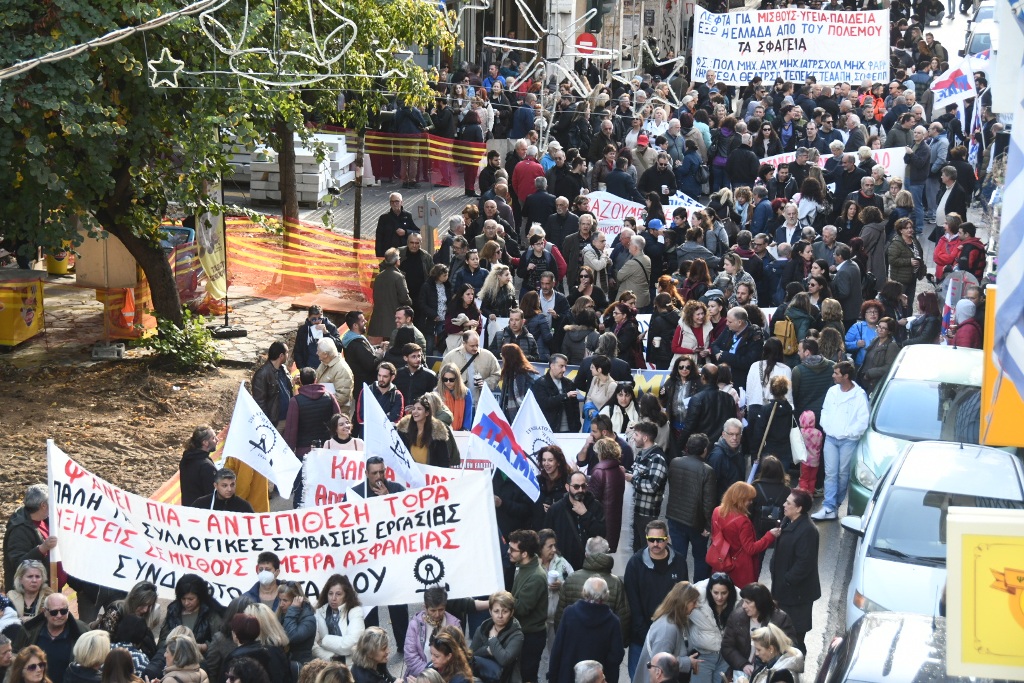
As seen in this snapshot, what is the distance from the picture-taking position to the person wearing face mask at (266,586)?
9844 millimetres

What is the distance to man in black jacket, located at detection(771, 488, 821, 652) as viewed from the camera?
10508 millimetres

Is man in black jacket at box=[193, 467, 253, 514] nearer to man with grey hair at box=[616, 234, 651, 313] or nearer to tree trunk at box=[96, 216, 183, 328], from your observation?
man with grey hair at box=[616, 234, 651, 313]

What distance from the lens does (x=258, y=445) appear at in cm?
1183

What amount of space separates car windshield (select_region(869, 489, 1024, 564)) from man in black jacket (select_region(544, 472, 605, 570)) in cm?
195

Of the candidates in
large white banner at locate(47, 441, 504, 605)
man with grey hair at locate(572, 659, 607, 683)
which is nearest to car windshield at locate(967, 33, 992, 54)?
large white banner at locate(47, 441, 504, 605)

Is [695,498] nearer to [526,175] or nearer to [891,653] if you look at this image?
[891,653]

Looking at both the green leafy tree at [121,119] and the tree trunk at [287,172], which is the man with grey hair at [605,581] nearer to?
the green leafy tree at [121,119]

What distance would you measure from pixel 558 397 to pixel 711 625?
4.17 meters

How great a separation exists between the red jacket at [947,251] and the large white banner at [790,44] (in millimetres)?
12728

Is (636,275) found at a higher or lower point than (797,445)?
higher

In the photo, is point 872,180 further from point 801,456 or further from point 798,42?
point 798,42

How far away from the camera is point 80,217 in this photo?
16469 mm

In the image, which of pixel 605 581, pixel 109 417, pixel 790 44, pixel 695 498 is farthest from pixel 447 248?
pixel 790 44

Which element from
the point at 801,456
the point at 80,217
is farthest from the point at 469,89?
the point at 801,456
